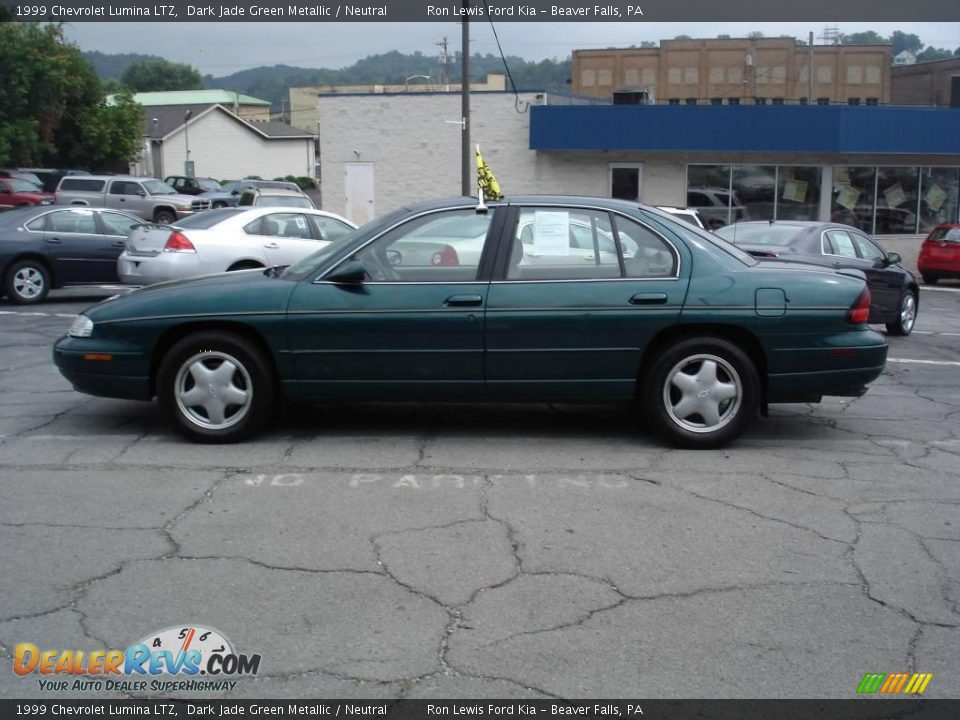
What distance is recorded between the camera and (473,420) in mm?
7328

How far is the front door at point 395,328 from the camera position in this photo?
641 centimetres

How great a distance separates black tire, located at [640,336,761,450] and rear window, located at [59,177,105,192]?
103 feet

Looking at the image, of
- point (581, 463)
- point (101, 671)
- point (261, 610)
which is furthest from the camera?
point (581, 463)

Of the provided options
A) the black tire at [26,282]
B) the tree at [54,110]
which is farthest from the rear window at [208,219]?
the tree at [54,110]

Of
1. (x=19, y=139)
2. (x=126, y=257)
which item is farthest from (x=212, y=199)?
(x=126, y=257)

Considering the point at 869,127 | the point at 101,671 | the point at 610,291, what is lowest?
the point at 101,671

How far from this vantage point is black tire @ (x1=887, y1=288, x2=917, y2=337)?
513 inches

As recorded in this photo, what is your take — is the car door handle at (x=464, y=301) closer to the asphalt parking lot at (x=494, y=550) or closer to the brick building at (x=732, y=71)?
the asphalt parking lot at (x=494, y=550)

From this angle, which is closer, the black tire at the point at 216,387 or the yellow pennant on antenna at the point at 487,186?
the black tire at the point at 216,387

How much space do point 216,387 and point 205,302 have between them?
544mm

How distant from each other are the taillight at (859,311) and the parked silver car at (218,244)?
770 centimetres

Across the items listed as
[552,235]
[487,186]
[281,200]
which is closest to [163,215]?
[281,200]

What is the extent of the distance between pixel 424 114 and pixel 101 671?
26.4m

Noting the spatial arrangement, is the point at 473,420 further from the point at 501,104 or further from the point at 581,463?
the point at 501,104
